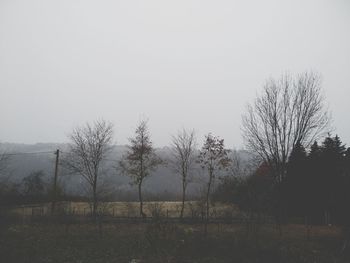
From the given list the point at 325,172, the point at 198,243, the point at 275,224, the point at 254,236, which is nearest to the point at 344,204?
the point at 254,236

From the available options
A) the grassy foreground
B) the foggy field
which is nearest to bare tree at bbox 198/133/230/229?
the foggy field

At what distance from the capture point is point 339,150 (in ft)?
114

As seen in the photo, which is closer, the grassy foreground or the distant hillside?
the grassy foreground

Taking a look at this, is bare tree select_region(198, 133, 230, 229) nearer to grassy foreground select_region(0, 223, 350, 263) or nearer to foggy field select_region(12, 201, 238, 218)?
foggy field select_region(12, 201, 238, 218)

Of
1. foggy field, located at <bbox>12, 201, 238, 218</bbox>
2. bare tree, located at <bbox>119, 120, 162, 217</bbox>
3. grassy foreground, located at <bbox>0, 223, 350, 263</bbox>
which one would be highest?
bare tree, located at <bbox>119, 120, 162, 217</bbox>

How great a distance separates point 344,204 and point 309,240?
4.67m

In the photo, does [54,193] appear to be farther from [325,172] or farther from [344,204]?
[325,172]

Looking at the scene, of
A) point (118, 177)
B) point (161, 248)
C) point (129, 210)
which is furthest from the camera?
point (118, 177)

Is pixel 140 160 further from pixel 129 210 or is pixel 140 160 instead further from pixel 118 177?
pixel 118 177

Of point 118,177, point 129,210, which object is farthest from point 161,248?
point 118,177

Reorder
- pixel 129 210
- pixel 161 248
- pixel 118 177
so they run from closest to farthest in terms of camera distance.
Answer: pixel 161 248
pixel 129 210
pixel 118 177

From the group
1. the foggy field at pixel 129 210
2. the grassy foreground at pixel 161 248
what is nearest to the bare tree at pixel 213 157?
the foggy field at pixel 129 210

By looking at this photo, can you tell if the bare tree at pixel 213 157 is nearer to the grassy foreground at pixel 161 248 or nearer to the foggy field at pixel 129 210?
the foggy field at pixel 129 210

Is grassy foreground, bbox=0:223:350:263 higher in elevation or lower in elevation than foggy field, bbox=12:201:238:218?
lower
